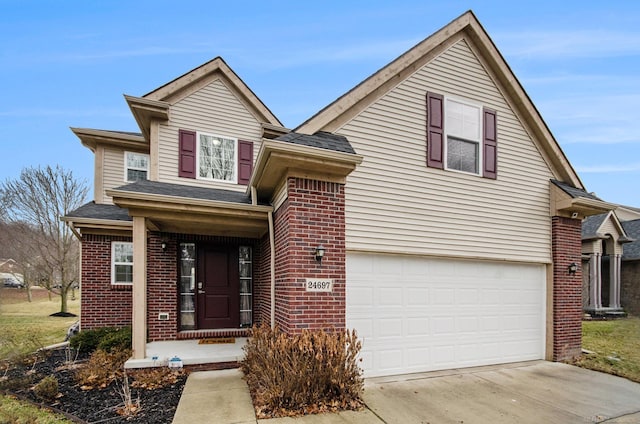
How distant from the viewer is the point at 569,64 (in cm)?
1226

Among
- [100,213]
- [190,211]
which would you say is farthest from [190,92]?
[190,211]

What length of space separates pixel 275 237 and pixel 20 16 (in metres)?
10.2

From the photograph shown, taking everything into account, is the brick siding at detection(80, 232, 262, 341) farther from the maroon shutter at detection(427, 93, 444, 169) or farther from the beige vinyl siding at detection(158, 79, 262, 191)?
the maroon shutter at detection(427, 93, 444, 169)

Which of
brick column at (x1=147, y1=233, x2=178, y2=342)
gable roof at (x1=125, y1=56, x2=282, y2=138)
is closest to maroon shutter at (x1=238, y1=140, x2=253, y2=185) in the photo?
gable roof at (x1=125, y1=56, x2=282, y2=138)

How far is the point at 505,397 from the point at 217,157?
843cm

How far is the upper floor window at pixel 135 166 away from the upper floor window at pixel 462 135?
875 centimetres

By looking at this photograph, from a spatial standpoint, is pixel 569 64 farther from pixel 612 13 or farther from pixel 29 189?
pixel 29 189

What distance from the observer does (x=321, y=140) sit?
5.39 metres

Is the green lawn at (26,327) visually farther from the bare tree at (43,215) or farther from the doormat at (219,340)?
the doormat at (219,340)

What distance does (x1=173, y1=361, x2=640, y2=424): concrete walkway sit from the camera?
14.0 ft

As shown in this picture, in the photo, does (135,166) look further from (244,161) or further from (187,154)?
(244,161)

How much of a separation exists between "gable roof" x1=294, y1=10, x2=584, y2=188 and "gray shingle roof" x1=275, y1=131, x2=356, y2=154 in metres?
0.21

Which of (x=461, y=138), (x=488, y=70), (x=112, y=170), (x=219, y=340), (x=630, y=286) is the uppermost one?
(x=488, y=70)


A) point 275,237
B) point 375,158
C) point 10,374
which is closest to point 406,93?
point 375,158
